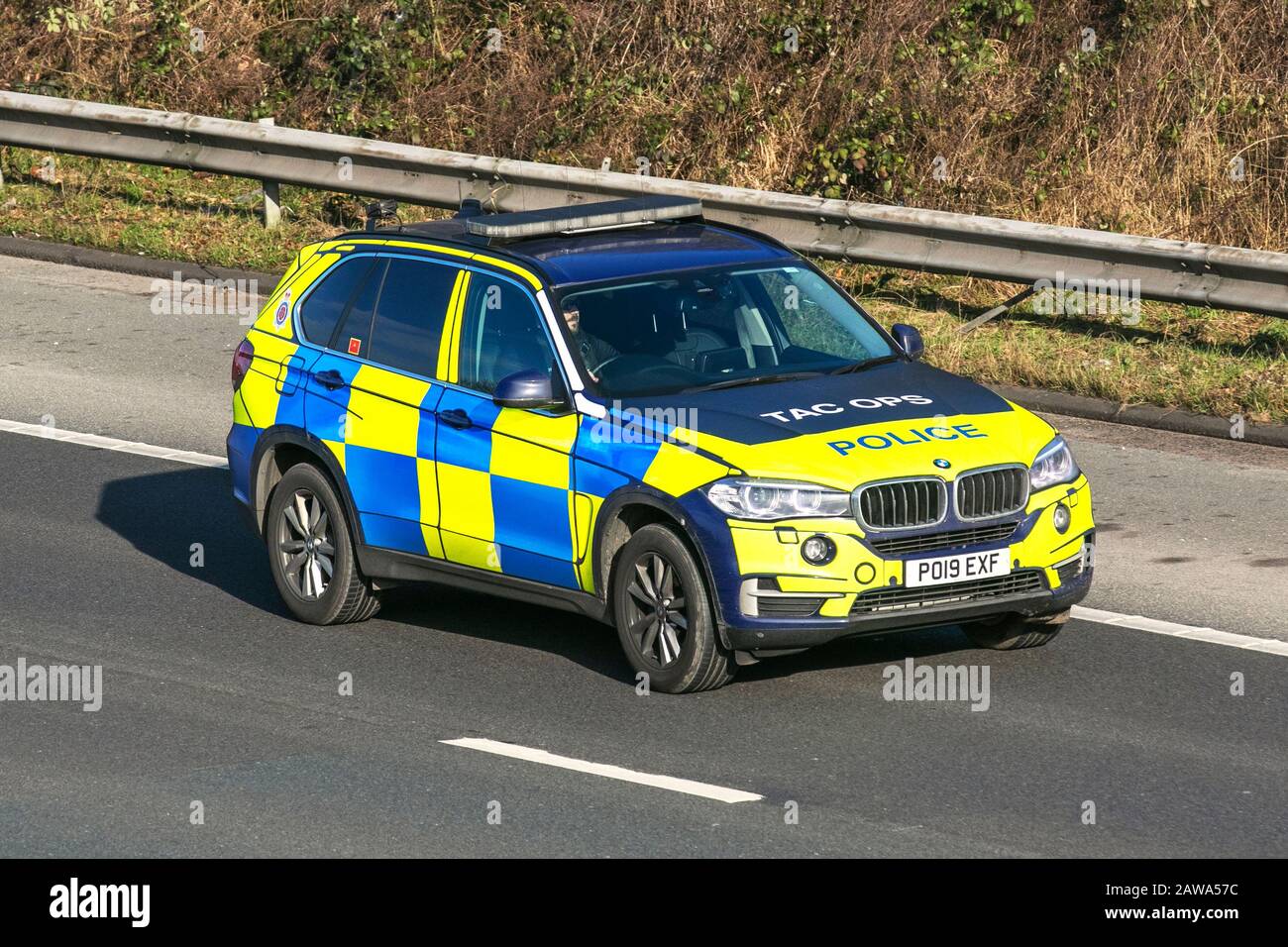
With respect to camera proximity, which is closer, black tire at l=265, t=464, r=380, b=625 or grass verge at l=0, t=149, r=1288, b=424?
black tire at l=265, t=464, r=380, b=625

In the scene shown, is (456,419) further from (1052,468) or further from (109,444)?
(109,444)

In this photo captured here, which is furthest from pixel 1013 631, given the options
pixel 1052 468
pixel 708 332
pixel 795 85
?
pixel 795 85

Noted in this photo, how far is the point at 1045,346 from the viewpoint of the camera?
48.1ft

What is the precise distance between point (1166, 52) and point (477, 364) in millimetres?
10742

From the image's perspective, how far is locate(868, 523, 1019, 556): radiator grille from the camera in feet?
27.3

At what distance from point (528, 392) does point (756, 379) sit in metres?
0.97

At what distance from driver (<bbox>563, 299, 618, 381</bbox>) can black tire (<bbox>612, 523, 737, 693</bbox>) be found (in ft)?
2.95

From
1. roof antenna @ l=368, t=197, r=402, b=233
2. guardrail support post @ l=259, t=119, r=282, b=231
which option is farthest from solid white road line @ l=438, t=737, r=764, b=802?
guardrail support post @ l=259, t=119, r=282, b=231

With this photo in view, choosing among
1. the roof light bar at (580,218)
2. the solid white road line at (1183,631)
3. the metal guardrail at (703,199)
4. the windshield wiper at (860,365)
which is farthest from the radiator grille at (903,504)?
the metal guardrail at (703,199)

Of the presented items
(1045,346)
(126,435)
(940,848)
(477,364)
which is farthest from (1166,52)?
(940,848)

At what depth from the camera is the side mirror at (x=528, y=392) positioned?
8883 millimetres

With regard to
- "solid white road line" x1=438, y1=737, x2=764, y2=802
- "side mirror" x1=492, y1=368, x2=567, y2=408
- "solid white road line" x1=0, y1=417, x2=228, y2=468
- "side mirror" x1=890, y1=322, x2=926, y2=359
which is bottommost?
"solid white road line" x1=0, y1=417, x2=228, y2=468

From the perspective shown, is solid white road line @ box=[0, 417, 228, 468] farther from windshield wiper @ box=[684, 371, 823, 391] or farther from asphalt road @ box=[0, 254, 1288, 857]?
windshield wiper @ box=[684, 371, 823, 391]
